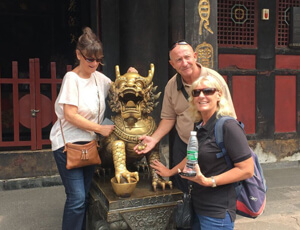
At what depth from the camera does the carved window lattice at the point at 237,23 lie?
5.78 metres

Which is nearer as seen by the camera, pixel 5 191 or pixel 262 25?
pixel 5 191

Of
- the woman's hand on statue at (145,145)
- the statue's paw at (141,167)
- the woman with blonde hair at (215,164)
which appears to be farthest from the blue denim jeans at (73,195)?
the woman with blonde hair at (215,164)

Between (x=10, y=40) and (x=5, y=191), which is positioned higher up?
(x=10, y=40)

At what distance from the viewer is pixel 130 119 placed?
2775mm

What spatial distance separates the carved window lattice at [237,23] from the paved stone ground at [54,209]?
2.49 metres

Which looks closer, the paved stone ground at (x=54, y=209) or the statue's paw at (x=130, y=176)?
the statue's paw at (x=130, y=176)

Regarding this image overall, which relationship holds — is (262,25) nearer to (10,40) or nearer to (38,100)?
(38,100)

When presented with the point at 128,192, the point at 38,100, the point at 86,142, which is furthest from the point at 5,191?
the point at 128,192

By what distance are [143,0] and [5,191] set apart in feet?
11.3

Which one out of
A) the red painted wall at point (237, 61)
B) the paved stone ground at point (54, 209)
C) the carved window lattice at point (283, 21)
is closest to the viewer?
the paved stone ground at point (54, 209)

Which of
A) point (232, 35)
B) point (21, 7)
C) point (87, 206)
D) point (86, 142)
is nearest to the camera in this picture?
point (86, 142)

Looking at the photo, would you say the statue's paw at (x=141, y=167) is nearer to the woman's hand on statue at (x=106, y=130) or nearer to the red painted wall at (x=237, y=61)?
the woman's hand on statue at (x=106, y=130)

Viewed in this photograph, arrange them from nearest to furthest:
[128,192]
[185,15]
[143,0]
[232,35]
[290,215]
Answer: [128,192] → [185,15] → [290,215] → [143,0] → [232,35]

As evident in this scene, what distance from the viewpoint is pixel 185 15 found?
3434 millimetres
